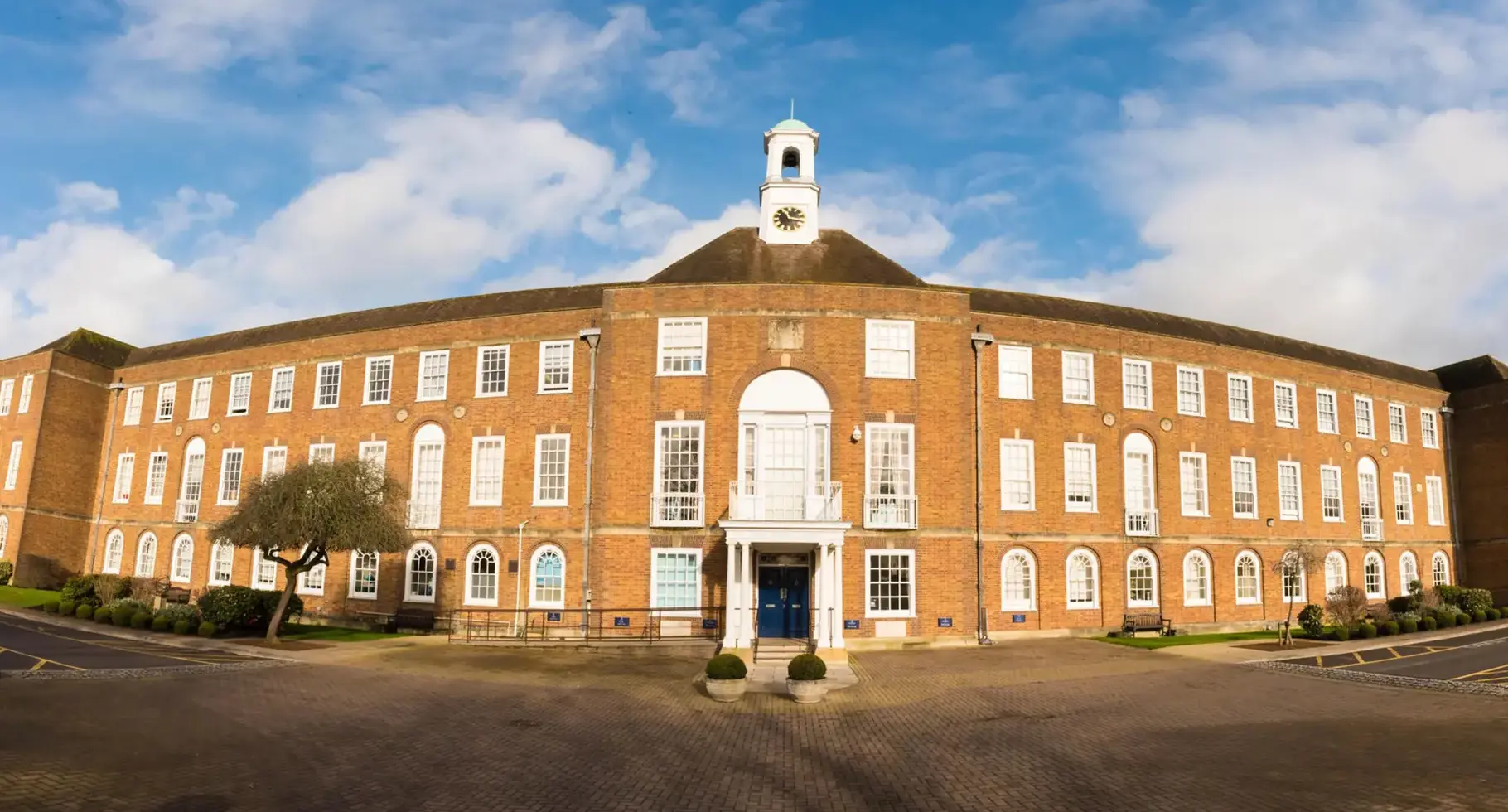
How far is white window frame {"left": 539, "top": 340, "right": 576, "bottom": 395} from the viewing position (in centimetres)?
2892

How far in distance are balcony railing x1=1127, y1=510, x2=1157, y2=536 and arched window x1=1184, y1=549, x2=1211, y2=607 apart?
184cm

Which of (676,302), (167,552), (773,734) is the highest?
(676,302)

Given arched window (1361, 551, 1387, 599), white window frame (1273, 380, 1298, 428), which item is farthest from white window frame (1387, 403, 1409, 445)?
white window frame (1273, 380, 1298, 428)

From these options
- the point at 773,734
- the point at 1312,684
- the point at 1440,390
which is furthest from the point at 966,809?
the point at 1440,390

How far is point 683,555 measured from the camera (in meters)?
25.9

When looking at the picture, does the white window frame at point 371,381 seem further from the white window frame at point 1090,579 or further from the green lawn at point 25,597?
the white window frame at point 1090,579

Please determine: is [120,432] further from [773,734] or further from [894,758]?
[894,758]

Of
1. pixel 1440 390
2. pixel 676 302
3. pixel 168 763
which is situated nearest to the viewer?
pixel 168 763

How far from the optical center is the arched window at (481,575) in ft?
94.2

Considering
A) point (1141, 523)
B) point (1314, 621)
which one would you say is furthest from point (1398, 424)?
point (1141, 523)

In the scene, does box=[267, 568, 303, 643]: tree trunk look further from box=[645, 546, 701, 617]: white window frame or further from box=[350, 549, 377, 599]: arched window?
box=[645, 546, 701, 617]: white window frame

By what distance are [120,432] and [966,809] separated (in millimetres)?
43007

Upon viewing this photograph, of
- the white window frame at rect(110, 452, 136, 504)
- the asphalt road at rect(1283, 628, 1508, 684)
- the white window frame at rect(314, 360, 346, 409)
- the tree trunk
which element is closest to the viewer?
the asphalt road at rect(1283, 628, 1508, 684)

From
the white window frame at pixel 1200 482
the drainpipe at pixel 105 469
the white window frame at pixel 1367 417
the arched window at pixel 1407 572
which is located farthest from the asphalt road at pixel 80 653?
the arched window at pixel 1407 572
